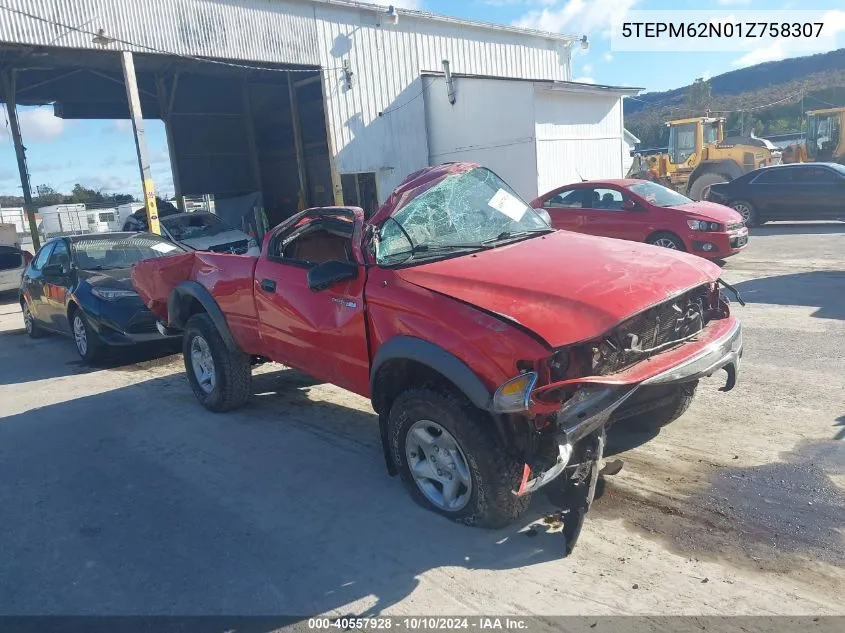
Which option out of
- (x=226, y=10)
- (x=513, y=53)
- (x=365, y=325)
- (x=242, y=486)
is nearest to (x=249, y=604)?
(x=242, y=486)

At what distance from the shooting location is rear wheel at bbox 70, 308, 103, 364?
26.0 ft

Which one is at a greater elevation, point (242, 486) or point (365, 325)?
point (365, 325)

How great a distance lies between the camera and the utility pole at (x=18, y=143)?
1919 cm

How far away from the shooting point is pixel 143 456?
16.5 feet

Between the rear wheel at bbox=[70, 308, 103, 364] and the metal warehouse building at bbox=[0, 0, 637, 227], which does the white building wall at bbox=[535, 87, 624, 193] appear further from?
the rear wheel at bbox=[70, 308, 103, 364]

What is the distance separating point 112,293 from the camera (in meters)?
7.88

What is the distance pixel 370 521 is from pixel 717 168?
20.4 metres

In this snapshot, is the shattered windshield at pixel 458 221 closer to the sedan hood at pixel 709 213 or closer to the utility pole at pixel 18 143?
the sedan hood at pixel 709 213

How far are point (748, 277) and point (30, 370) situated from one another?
9.88m

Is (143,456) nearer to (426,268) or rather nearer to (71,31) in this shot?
(426,268)

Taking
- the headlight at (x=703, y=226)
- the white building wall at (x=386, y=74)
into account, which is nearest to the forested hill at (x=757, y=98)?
the white building wall at (x=386, y=74)

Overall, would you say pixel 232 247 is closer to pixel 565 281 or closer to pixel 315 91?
pixel 315 91

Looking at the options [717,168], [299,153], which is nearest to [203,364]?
[299,153]

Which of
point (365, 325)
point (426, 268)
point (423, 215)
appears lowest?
point (365, 325)
